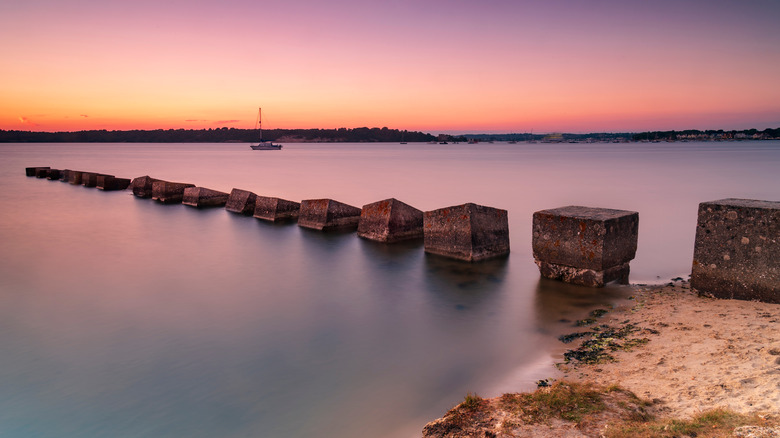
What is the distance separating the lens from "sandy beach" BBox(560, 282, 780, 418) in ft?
10.6

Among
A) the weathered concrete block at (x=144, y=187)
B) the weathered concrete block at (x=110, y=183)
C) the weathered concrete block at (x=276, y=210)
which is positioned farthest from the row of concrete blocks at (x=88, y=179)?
the weathered concrete block at (x=276, y=210)

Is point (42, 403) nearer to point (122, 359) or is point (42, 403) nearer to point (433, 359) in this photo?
point (122, 359)

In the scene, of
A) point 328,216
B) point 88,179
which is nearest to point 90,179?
point 88,179

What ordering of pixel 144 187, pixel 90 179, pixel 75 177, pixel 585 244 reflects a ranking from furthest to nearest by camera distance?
pixel 75 177, pixel 90 179, pixel 144 187, pixel 585 244

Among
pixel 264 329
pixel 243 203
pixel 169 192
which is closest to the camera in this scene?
pixel 264 329

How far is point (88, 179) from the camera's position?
2281cm

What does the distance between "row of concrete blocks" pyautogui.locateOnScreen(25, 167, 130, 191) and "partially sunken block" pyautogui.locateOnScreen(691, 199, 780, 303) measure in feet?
74.1

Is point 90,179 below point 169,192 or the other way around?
the other way around

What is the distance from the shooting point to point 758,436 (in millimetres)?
2482

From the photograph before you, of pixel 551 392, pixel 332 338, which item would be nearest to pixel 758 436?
pixel 551 392

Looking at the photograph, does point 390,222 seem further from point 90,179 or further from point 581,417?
point 90,179

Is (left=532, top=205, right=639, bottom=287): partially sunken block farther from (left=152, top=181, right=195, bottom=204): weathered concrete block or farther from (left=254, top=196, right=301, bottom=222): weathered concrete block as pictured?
(left=152, top=181, right=195, bottom=204): weathered concrete block

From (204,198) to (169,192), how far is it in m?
2.03

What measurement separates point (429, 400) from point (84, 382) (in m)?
3.04
